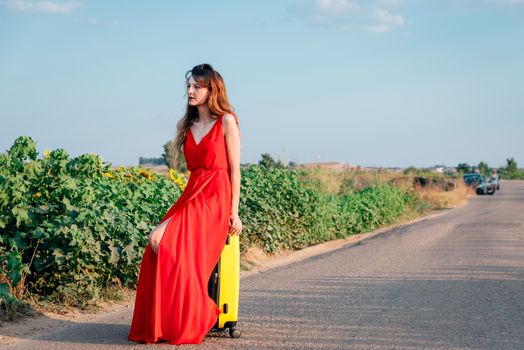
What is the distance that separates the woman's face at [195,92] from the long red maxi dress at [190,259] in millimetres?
229

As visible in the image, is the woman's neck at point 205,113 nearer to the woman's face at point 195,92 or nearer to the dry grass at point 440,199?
the woman's face at point 195,92

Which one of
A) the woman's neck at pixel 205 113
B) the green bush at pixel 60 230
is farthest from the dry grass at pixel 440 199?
the woman's neck at pixel 205 113

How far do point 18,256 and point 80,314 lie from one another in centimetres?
85

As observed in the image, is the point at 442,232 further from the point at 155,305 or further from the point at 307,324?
the point at 155,305

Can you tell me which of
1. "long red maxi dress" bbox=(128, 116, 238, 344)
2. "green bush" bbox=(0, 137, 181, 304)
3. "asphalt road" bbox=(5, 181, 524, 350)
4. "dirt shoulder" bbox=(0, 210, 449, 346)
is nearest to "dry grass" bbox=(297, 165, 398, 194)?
"dirt shoulder" bbox=(0, 210, 449, 346)

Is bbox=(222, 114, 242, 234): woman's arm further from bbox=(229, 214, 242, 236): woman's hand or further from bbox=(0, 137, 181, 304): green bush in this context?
bbox=(0, 137, 181, 304): green bush

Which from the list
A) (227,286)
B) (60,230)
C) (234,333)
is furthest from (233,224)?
(60,230)

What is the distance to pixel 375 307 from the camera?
8188 millimetres

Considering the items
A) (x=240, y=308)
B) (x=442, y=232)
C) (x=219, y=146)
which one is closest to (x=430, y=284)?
(x=240, y=308)

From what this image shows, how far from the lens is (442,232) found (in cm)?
1892

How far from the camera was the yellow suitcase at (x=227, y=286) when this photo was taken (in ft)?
21.5

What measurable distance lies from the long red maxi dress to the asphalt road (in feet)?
0.68

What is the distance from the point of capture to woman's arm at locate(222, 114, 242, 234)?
6590mm

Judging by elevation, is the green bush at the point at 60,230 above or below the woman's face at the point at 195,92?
below
